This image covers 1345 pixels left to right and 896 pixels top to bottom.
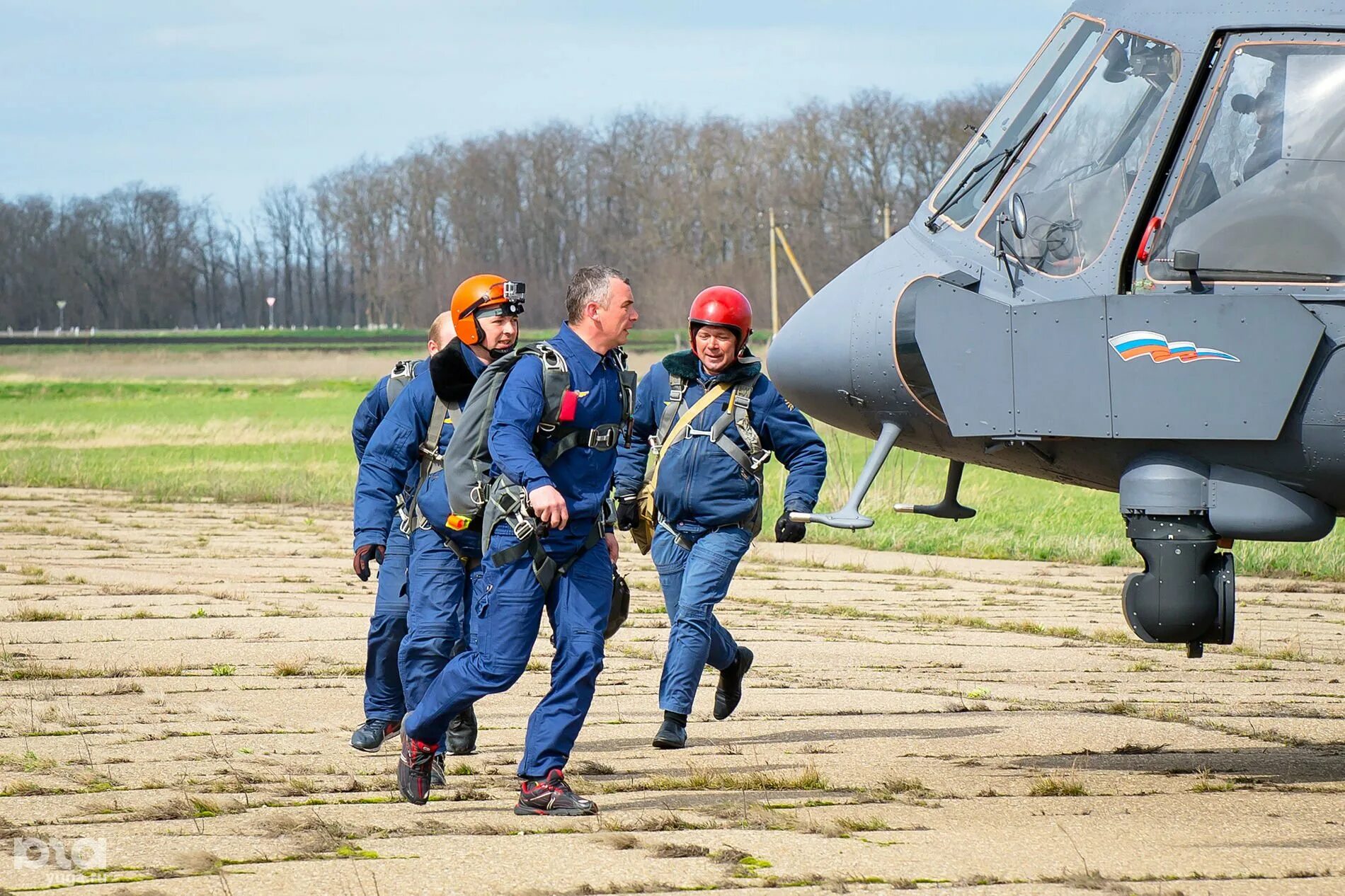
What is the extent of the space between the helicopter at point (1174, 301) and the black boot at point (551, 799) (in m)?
1.40

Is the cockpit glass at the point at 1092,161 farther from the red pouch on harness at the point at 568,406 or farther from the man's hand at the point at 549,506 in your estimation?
the man's hand at the point at 549,506

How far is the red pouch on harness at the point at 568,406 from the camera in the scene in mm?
5715

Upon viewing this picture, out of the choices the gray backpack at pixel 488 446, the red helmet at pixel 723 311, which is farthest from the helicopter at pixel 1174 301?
the gray backpack at pixel 488 446

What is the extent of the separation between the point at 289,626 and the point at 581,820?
5.53m

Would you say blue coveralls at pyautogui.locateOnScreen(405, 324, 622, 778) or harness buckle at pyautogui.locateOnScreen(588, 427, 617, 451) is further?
harness buckle at pyautogui.locateOnScreen(588, 427, 617, 451)

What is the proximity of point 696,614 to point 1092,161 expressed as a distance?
7.85 feet

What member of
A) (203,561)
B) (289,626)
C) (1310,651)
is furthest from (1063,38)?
(203,561)

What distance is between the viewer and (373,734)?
699 centimetres

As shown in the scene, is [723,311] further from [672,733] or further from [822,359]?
[672,733]

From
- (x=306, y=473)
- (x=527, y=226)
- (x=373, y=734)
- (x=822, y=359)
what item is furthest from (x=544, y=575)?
(x=527, y=226)

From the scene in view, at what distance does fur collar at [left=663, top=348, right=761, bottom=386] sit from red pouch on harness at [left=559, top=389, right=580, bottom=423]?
1.40m

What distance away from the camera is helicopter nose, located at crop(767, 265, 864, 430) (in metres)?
6.85

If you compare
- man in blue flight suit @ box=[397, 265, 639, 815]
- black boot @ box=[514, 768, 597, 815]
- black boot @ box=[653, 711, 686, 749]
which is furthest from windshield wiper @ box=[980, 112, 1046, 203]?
black boot @ box=[514, 768, 597, 815]

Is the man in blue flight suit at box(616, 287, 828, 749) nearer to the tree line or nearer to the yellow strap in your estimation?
the yellow strap
